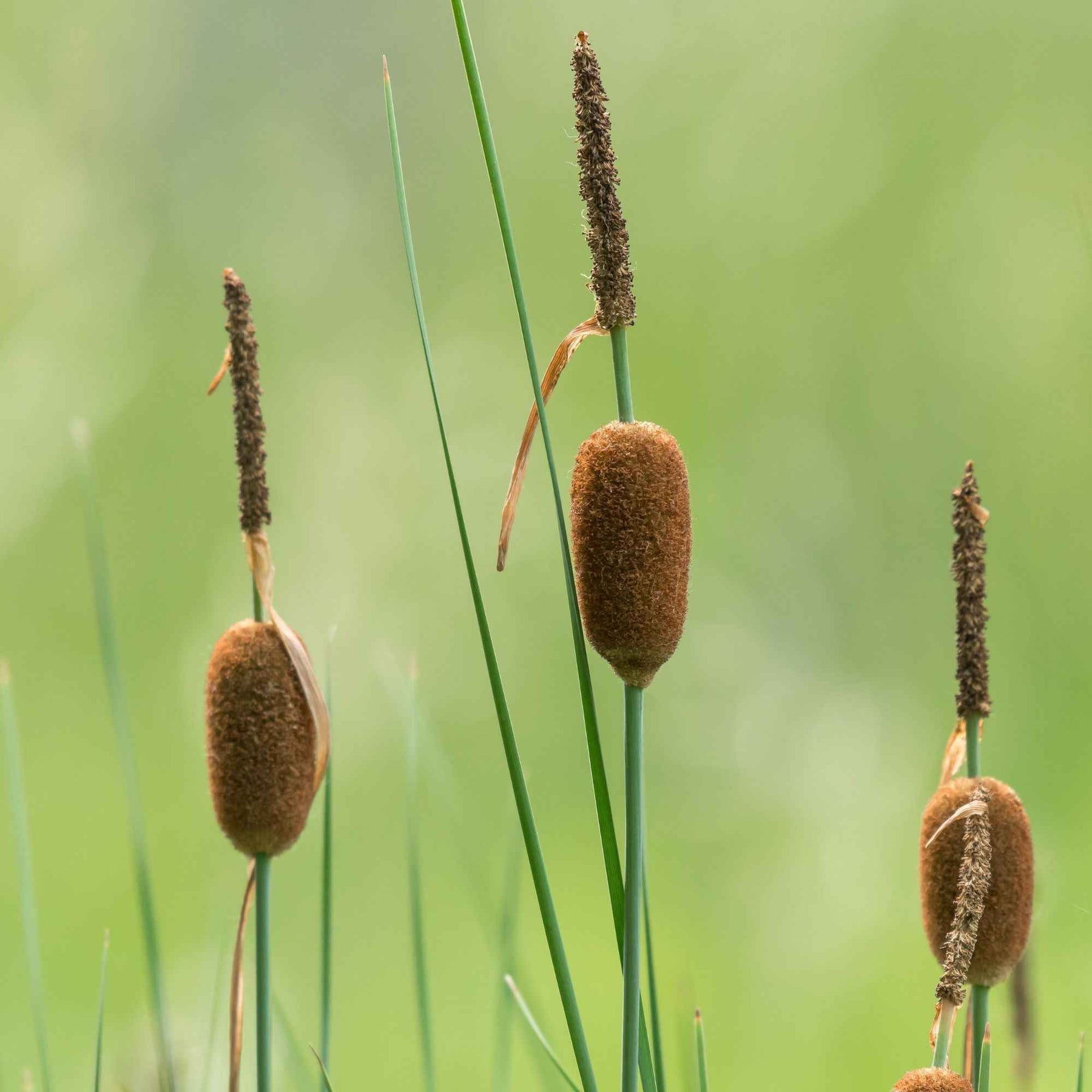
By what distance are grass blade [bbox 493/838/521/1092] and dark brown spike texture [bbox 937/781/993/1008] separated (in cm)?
40

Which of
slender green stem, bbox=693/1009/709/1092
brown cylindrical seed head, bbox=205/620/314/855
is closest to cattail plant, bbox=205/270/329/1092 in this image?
brown cylindrical seed head, bbox=205/620/314/855

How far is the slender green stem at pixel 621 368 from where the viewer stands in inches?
21.2

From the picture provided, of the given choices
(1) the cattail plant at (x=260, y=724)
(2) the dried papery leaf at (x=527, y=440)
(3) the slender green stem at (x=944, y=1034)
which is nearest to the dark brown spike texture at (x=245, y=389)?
(1) the cattail plant at (x=260, y=724)

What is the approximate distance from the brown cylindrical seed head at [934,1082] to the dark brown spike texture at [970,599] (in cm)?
17

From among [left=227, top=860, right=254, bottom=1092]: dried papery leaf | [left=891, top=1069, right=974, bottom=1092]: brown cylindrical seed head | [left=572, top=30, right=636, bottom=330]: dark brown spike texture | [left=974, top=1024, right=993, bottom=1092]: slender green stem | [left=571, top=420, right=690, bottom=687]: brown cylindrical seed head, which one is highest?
[left=572, top=30, right=636, bottom=330]: dark brown spike texture

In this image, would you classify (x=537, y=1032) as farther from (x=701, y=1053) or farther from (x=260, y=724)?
(x=260, y=724)

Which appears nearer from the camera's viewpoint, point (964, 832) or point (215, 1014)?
point (964, 832)

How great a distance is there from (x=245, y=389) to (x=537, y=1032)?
42 centimetres

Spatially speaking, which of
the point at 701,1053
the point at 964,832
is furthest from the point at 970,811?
the point at 701,1053

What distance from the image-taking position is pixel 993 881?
596mm

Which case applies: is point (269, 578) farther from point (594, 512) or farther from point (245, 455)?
point (594, 512)

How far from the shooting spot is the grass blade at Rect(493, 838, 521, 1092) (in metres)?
0.88

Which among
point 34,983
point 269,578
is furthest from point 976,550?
point 34,983

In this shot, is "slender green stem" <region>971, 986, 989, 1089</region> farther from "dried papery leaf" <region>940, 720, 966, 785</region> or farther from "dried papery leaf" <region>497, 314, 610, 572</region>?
"dried papery leaf" <region>497, 314, 610, 572</region>
